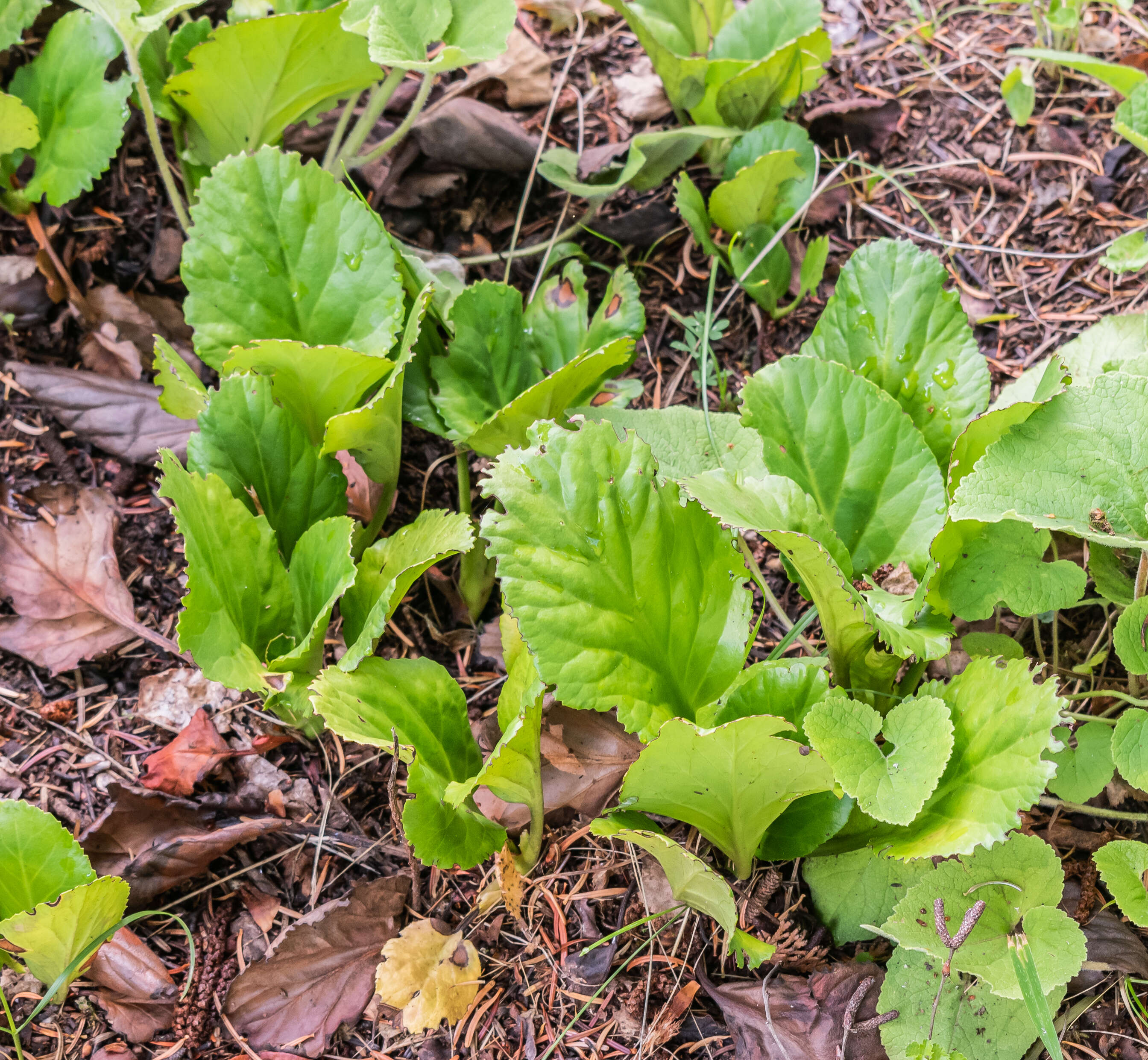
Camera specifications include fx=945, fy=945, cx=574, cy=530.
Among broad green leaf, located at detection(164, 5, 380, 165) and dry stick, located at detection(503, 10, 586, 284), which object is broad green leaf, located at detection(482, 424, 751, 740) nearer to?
dry stick, located at detection(503, 10, 586, 284)

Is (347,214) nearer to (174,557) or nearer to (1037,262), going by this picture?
(174,557)

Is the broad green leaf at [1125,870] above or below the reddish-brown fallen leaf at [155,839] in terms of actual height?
below

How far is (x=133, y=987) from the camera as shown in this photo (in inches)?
55.7

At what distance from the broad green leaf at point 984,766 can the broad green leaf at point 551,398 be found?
693mm

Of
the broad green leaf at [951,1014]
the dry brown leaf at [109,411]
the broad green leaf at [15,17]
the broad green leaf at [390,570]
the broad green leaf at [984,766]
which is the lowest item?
the broad green leaf at [951,1014]

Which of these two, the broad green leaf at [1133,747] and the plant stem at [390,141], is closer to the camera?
the broad green leaf at [1133,747]

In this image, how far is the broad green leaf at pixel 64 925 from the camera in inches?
49.0

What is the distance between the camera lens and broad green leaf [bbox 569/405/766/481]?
156 cm

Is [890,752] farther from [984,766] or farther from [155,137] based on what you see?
[155,137]

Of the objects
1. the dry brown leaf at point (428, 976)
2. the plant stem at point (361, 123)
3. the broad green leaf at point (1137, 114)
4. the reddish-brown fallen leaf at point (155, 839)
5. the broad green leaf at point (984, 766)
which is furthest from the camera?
the plant stem at point (361, 123)

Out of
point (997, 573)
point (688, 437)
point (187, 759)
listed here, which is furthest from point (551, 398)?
point (187, 759)

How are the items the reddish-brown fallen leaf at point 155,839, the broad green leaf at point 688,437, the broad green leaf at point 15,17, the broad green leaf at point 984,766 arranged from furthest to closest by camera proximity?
the broad green leaf at point 15,17, the broad green leaf at point 688,437, the reddish-brown fallen leaf at point 155,839, the broad green leaf at point 984,766

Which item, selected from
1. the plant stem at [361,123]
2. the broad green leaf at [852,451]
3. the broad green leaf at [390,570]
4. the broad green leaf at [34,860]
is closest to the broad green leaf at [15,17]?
the plant stem at [361,123]

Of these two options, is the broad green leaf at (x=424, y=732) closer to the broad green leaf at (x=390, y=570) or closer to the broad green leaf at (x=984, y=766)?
the broad green leaf at (x=390, y=570)
